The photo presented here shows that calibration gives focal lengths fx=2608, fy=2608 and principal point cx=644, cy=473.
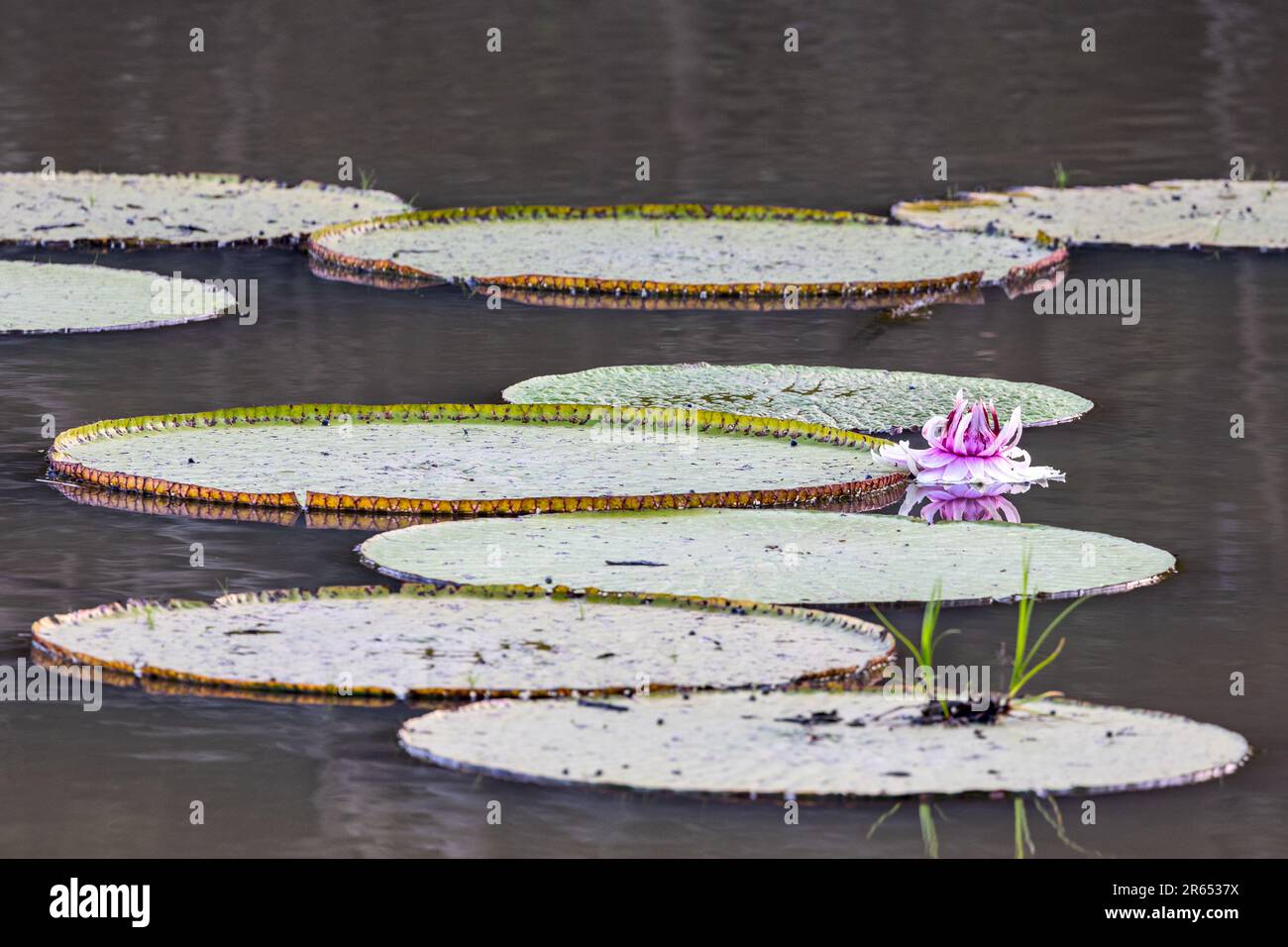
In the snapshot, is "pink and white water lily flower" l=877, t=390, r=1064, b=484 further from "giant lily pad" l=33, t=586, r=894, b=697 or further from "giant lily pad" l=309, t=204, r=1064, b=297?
"giant lily pad" l=309, t=204, r=1064, b=297

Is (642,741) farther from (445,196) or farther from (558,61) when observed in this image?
(558,61)

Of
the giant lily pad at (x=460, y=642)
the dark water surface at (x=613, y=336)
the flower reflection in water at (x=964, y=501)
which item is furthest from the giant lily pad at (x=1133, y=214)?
the giant lily pad at (x=460, y=642)

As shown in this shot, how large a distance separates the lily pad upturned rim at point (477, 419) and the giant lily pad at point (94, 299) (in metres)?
1.60

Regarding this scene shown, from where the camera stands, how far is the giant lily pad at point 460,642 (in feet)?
16.9

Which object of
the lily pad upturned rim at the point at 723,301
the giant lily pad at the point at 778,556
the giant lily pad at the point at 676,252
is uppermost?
the giant lily pad at the point at 676,252

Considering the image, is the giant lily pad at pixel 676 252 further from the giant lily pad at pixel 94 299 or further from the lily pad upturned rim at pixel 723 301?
the giant lily pad at pixel 94 299

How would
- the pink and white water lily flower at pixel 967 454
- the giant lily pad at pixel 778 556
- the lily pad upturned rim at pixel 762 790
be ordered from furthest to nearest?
1. the pink and white water lily flower at pixel 967 454
2. the giant lily pad at pixel 778 556
3. the lily pad upturned rim at pixel 762 790

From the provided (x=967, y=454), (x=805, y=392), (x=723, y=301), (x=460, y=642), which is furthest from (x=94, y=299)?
(x=460, y=642)

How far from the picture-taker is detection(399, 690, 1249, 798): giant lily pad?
456cm

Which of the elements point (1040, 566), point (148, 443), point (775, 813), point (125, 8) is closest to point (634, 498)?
point (1040, 566)
